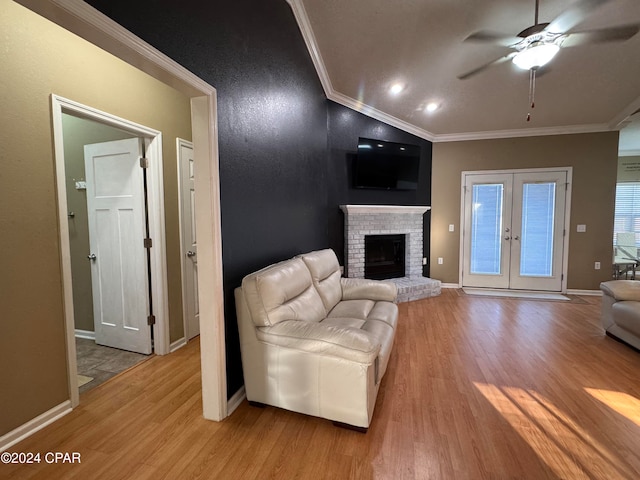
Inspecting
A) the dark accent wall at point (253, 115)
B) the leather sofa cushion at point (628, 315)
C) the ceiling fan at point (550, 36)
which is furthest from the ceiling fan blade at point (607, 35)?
the leather sofa cushion at point (628, 315)

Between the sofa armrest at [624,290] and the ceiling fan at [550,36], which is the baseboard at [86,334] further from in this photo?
the sofa armrest at [624,290]

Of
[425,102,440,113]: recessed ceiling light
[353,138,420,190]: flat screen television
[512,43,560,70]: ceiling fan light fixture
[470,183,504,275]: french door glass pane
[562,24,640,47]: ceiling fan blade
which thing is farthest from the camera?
[470,183,504,275]: french door glass pane

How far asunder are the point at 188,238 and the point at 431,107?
147 inches

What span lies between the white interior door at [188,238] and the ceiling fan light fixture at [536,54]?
3074mm

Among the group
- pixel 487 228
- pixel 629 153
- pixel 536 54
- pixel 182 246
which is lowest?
pixel 182 246

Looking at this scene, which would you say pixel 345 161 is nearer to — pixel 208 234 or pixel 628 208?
pixel 208 234

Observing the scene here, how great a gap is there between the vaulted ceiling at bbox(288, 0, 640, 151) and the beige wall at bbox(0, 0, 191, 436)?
188cm

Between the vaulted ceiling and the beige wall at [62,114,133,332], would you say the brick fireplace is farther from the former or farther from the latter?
the beige wall at [62,114,133,332]

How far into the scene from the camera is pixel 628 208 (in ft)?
22.3

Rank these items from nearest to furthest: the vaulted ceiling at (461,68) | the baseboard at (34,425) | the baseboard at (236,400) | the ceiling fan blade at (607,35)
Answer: the baseboard at (34,425), the baseboard at (236,400), the ceiling fan blade at (607,35), the vaulted ceiling at (461,68)

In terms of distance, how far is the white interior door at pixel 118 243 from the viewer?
2.75m

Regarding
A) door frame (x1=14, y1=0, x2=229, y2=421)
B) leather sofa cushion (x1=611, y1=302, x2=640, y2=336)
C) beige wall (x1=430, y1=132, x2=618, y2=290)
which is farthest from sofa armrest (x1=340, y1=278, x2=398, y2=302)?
beige wall (x1=430, y1=132, x2=618, y2=290)

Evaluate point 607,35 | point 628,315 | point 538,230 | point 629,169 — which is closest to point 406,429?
point 628,315

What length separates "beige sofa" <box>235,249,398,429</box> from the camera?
1.75m
